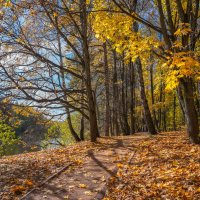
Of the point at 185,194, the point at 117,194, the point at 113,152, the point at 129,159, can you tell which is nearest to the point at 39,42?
the point at 113,152

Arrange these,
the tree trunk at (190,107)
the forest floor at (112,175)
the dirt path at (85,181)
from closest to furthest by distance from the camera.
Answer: the forest floor at (112,175)
the dirt path at (85,181)
the tree trunk at (190,107)

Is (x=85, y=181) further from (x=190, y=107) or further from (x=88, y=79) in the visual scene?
(x=88, y=79)

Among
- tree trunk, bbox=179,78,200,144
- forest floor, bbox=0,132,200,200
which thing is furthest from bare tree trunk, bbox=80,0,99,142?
tree trunk, bbox=179,78,200,144

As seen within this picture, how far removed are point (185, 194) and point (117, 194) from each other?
157cm

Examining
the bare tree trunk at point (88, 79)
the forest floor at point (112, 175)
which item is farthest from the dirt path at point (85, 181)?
the bare tree trunk at point (88, 79)

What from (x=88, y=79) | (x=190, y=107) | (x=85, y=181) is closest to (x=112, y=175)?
(x=85, y=181)

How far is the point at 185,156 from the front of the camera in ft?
32.2

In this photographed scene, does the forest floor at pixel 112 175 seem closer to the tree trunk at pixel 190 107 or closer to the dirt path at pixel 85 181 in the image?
the dirt path at pixel 85 181

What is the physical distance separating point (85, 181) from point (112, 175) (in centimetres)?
80

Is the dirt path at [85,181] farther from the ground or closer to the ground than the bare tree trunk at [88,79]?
closer to the ground

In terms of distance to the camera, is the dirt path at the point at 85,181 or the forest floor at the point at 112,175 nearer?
the forest floor at the point at 112,175

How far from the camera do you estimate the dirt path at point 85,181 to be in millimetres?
7363

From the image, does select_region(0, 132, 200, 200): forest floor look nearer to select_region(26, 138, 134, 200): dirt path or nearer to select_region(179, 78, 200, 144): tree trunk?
select_region(26, 138, 134, 200): dirt path

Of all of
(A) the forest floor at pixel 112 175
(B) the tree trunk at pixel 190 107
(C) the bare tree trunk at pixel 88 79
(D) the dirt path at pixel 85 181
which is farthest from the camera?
(C) the bare tree trunk at pixel 88 79
